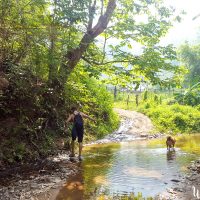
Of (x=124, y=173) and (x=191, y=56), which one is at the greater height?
(x=191, y=56)

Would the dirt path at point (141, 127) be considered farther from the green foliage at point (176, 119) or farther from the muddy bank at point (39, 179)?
the muddy bank at point (39, 179)

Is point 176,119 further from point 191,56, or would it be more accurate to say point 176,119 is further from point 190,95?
point 191,56

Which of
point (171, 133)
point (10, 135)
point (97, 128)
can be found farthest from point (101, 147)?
point (171, 133)

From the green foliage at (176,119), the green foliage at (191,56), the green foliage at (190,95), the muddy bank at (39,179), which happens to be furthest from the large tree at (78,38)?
the green foliage at (191,56)

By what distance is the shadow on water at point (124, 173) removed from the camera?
715 centimetres

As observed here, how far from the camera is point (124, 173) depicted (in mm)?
8938

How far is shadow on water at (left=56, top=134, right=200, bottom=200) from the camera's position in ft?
23.5

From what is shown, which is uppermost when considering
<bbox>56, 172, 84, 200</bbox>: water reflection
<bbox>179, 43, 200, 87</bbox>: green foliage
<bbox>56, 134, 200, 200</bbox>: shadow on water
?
<bbox>179, 43, 200, 87</bbox>: green foliage

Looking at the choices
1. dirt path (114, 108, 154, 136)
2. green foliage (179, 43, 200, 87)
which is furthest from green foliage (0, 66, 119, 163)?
green foliage (179, 43, 200, 87)

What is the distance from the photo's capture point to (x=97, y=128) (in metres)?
18.2

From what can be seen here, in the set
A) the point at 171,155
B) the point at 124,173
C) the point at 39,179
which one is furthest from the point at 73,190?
the point at 171,155

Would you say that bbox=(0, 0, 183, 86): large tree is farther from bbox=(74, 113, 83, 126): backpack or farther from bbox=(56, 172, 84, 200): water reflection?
bbox=(56, 172, 84, 200): water reflection

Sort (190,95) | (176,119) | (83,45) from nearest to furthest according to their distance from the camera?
(190,95), (83,45), (176,119)

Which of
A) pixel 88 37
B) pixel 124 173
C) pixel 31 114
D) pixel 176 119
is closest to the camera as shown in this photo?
pixel 124 173
